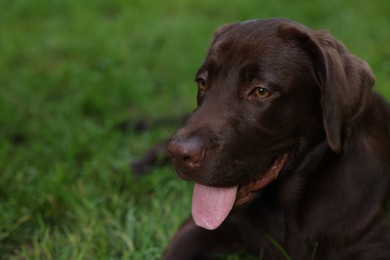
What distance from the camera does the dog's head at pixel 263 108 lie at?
8.46 feet

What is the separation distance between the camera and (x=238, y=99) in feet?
8.79

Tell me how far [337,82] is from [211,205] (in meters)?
0.75

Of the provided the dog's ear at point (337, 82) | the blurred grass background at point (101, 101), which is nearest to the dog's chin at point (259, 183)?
the dog's ear at point (337, 82)

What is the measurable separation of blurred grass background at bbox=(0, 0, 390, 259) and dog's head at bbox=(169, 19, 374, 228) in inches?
31.5

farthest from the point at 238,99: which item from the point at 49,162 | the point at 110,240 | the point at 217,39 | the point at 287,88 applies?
the point at 49,162

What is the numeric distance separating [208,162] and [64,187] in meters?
1.41

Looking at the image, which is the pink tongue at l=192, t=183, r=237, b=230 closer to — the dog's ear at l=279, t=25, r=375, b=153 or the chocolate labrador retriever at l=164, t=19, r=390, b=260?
the chocolate labrador retriever at l=164, t=19, r=390, b=260

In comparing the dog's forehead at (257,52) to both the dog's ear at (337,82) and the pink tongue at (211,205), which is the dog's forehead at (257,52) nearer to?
the dog's ear at (337,82)

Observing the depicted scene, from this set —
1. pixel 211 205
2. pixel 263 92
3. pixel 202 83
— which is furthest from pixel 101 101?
pixel 263 92

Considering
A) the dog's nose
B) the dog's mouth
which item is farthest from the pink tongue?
the dog's nose

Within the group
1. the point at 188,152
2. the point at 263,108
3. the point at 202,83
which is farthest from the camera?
the point at 202,83

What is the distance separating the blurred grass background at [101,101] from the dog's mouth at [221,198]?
0.56 metres

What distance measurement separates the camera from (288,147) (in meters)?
2.75

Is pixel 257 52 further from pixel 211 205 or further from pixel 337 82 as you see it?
pixel 211 205
